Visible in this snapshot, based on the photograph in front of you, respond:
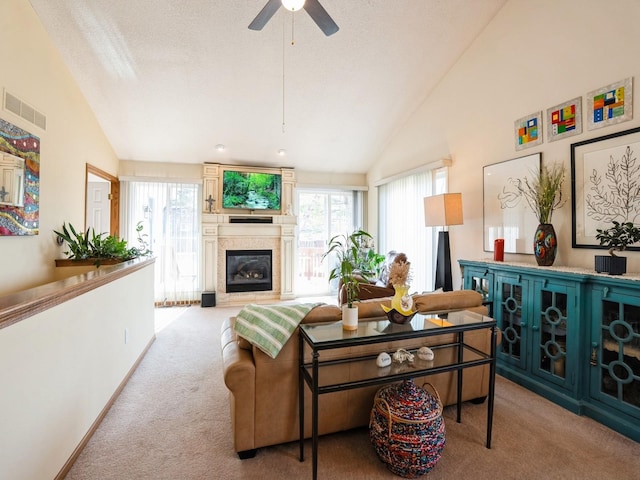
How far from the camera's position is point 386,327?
71.9 inches

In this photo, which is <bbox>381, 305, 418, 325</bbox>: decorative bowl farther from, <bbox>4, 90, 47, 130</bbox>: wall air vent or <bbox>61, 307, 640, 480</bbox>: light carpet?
<bbox>4, 90, 47, 130</bbox>: wall air vent

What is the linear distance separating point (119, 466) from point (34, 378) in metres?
0.73

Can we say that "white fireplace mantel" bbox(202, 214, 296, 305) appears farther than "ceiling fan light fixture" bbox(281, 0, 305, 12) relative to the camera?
Yes

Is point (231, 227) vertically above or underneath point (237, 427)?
above

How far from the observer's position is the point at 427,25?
3.53 metres

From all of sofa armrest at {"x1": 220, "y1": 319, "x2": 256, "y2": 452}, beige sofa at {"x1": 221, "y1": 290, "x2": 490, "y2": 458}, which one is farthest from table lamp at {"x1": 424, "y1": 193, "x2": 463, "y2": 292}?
sofa armrest at {"x1": 220, "y1": 319, "x2": 256, "y2": 452}

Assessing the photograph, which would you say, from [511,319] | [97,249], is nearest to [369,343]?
[511,319]

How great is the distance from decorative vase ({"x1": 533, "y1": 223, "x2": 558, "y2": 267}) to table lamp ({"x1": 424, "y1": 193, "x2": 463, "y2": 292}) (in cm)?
94

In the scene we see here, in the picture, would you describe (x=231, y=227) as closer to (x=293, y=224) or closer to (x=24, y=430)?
(x=293, y=224)

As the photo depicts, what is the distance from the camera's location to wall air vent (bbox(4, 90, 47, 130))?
2836 millimetres

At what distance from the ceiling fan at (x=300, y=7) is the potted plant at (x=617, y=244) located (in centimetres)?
253

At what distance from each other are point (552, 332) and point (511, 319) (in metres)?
0.38

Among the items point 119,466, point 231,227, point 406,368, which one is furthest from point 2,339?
point 231,227

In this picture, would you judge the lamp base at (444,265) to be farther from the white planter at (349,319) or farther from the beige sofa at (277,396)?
the white planter at (349,319)
